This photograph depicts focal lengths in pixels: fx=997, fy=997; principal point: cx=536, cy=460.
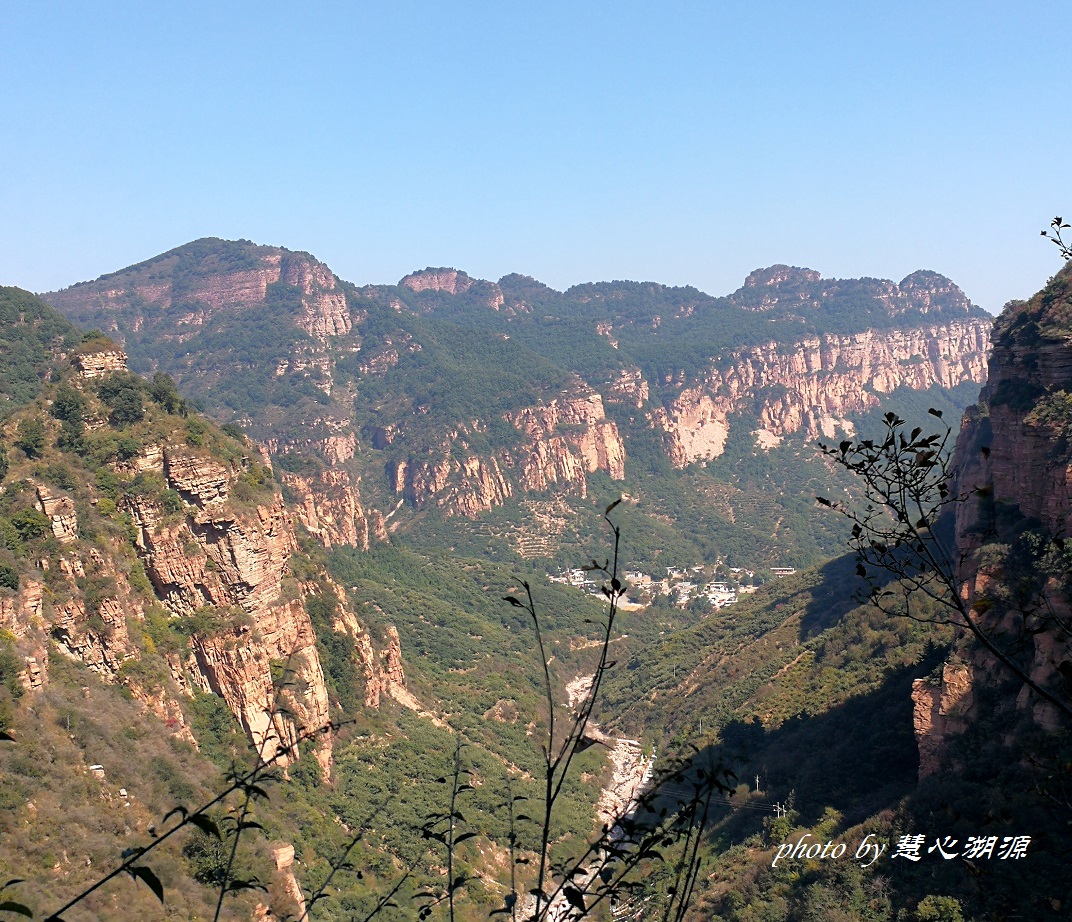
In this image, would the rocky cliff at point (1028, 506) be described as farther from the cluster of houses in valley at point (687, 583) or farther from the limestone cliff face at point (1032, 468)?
the cluster of houses in valley at point (687, 583)

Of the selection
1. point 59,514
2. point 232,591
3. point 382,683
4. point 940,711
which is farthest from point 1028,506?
point 59,514

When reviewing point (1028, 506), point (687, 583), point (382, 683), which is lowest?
point (687, 583)

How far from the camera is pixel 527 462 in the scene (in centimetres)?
17875

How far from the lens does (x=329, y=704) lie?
59.0m

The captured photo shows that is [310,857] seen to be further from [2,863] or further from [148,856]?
[2,863]

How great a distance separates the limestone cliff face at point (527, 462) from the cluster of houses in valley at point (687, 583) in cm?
2960

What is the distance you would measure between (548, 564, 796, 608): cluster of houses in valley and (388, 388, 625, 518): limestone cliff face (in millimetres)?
29598

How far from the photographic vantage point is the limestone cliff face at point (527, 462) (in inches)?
6786

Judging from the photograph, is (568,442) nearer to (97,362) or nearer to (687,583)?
(687,583)

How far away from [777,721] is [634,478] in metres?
133

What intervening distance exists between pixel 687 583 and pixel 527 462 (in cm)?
4113

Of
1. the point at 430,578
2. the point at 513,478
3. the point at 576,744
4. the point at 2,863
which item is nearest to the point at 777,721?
the point at 2,863

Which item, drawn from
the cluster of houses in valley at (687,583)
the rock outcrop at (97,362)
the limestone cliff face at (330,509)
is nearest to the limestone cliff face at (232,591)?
the rock outcrop at (97,362)

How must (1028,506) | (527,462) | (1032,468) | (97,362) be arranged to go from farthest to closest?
(527,462)
(97,362)
(1032,468)
(1028,506)
